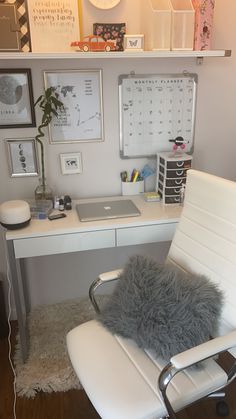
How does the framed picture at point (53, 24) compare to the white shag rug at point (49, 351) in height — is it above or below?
above

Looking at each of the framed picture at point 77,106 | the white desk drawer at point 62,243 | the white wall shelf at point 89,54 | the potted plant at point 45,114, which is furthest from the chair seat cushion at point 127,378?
the white wall shelf at point 89,54

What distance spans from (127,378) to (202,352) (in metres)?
0.30

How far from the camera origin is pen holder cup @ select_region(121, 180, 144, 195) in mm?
2139

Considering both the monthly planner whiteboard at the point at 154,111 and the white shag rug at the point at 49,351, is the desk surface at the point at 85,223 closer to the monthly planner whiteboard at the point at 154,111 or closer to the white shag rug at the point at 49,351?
the monthly planner whiteboard at the point at 154,111

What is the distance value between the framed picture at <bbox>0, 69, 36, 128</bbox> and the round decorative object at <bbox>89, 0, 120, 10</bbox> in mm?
470

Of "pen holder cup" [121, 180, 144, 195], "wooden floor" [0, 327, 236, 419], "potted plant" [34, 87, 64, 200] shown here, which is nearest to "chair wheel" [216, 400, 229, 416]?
Answer: "wooden floor" [0, 327, 236, 419]

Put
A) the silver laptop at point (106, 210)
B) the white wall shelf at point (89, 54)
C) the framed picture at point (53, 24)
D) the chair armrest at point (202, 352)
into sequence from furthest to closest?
1. the silver laptop at point (106, 210)
2. the framed picture at point (53, 24)
3. the white wall shelf at point (89, 54)
4. the chair armrest at point (202, 352)

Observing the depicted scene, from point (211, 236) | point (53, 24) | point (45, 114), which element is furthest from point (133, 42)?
point (211, 236)

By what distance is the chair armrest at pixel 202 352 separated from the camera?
1.07 meters

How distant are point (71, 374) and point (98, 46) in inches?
64.3

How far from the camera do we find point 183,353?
110 centimetres

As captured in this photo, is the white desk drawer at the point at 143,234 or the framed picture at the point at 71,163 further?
the framed picture at the point at 71,163

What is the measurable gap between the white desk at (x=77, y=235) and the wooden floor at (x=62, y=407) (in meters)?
0.25

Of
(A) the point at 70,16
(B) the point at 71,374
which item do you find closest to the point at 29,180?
(A) the point at 70,16
